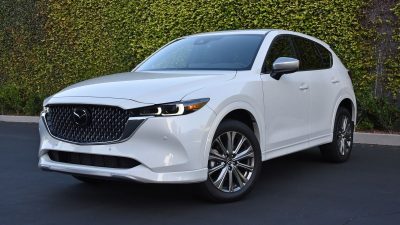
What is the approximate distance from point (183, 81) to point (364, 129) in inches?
210

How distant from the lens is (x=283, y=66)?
5.64m

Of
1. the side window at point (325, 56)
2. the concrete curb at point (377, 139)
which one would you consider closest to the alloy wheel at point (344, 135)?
the side window at point (325, 56)

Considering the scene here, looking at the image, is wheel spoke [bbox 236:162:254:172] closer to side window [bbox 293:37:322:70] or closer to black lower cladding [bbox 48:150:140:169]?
black lower cladding [bbox 48:150:140:169]

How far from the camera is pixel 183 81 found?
16.7 feet

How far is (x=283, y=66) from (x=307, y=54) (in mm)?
1252

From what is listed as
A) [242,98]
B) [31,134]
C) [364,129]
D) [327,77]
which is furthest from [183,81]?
[31,134]

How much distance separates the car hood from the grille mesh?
125mm

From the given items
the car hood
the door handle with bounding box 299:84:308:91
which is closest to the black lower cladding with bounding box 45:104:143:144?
the car hood

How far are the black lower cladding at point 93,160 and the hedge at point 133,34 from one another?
5.70 meters

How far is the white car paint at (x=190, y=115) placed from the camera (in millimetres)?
4680

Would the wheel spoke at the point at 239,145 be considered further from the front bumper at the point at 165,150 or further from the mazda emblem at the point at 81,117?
the mazda emblem at the point at 81,117

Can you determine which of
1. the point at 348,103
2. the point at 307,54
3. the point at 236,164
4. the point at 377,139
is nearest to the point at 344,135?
the point at 348,103

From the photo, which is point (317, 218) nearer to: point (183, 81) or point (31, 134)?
point (183, 81)

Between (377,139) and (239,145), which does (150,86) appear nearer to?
(239,145)
